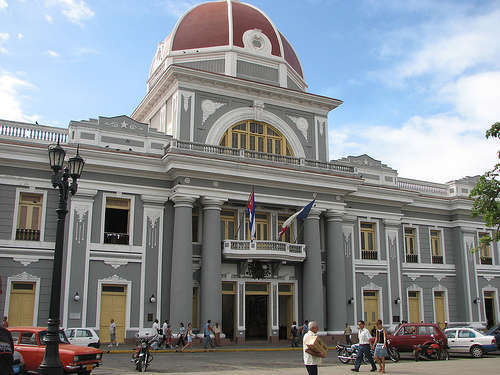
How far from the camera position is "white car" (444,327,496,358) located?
77.8 ft

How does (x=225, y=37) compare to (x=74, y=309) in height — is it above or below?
above

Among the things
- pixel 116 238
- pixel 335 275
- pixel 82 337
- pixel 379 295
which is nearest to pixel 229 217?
pixel 116 238

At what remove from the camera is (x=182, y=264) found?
26922 mm

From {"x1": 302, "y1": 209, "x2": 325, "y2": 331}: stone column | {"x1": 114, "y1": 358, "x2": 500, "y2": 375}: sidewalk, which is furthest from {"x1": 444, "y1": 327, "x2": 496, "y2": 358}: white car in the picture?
{"x1": 302, "y1": 209, "x2": 325, "y2": 331}: stone column

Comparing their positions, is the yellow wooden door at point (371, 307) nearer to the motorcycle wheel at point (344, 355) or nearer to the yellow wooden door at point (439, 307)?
the yellow wooden door at point (439, 307)

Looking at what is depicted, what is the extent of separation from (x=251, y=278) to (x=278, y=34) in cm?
1725

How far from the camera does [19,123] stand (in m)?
26.9

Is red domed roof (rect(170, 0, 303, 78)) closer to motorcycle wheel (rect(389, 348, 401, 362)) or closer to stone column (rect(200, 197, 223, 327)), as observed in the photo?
stone column (rect(200, 197, 223, 327))

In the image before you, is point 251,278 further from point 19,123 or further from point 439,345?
point 19,123

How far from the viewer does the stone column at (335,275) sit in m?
Answer: 30.6

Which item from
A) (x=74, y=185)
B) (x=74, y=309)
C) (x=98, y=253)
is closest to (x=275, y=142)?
(x=98, y=253)

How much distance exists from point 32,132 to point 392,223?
23.0 meters

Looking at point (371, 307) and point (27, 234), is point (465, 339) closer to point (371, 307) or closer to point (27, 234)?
point (371, 307)

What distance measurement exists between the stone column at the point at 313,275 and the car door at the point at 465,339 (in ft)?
25.1
